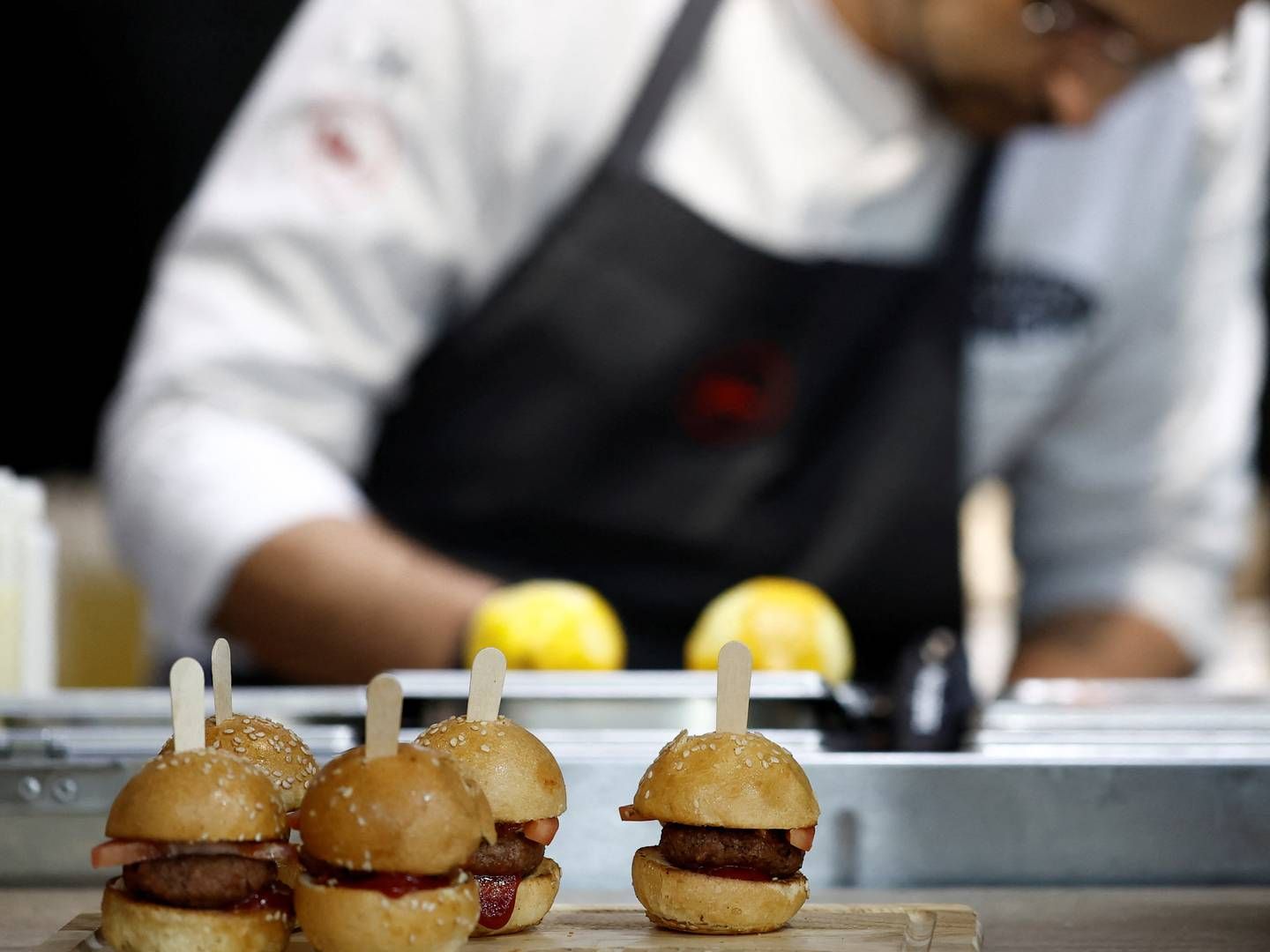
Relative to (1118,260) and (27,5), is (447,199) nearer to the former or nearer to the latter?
(1118,260)

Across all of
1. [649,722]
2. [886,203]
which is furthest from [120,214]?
[649,722]

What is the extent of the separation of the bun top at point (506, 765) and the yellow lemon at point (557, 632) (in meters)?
0.61

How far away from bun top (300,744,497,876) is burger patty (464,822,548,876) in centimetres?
7

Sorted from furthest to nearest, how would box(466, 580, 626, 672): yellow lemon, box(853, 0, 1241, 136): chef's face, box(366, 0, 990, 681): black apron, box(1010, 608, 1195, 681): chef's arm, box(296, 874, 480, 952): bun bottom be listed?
box(1010, 608, 1195, 681): chef's arm, box(366, 0, 990, 681): black apron, box(853, 0, 1241, 136): chef's face, box(466, 580, 626, 672): yellow lemon, box(296, 874, 480, 952): bun bottom

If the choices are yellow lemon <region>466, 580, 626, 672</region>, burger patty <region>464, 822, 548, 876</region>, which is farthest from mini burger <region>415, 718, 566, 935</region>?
yellow lemon <region>466, 580, 626, 672</region>

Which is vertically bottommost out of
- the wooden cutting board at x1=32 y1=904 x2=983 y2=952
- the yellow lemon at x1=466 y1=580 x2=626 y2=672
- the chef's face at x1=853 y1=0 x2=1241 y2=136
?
the wooden cutting board at x1=32 y1=904 x2=983 y2=952

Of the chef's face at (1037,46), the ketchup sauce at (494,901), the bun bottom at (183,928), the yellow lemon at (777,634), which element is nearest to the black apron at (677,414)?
the chef's face at (1037,46)

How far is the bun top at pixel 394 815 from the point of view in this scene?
3.30 feet

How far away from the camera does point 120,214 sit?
3.74 meters

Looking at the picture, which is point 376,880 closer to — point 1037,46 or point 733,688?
point 733,688

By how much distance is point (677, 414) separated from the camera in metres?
2.52

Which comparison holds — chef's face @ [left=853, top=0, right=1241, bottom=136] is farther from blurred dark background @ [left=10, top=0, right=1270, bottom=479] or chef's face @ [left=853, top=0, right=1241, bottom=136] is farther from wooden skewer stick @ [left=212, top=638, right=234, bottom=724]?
blurred dark background @ [left=10, top=0, right=1270, bottom=479]

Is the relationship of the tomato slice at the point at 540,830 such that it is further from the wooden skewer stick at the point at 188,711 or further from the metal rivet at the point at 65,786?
the metal rivet at the point at 65,786

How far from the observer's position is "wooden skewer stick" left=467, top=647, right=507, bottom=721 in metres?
1.19
